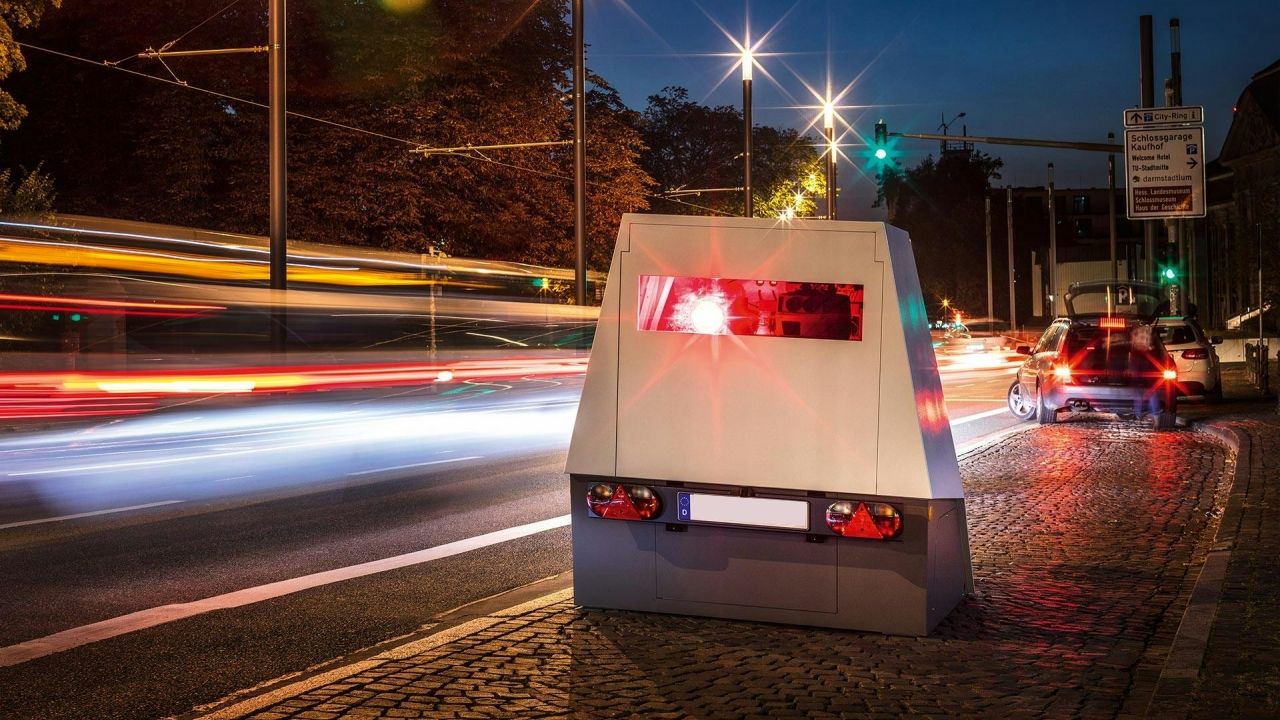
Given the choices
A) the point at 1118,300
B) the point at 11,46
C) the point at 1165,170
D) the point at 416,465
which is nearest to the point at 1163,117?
the point at 1165,170

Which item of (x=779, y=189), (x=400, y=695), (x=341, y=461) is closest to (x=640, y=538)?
(x=400, y=695)

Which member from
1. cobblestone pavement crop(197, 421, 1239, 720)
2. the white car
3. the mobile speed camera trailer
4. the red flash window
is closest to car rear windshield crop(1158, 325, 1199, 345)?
the white car

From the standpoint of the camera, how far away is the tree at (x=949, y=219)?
4262 inches

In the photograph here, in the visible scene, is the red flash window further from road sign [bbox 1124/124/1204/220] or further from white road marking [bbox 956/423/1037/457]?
road sign [bbox 1124/124/1204/220]

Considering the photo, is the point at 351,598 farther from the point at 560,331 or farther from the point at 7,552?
the point at 560,331

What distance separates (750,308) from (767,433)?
61cm

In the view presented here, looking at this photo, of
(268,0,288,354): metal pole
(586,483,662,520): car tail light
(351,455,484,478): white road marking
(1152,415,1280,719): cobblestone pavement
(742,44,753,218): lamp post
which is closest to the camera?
(1152,415,1280,719): cobblestone pavement

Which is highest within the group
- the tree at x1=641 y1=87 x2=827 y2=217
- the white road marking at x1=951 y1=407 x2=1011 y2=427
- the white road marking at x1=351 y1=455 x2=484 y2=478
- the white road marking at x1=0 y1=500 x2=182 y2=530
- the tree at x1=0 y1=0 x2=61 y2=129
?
the tree at x1=641 y1=87 x2=827 y2=217

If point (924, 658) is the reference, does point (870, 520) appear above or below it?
above

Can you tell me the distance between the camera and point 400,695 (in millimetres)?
5633

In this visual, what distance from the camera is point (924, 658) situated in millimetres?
6344

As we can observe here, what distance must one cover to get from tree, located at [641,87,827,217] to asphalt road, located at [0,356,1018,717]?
5285 centimetres

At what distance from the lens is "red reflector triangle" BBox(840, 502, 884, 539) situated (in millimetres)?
6543

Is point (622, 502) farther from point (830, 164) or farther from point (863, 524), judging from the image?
point (830, 164)
